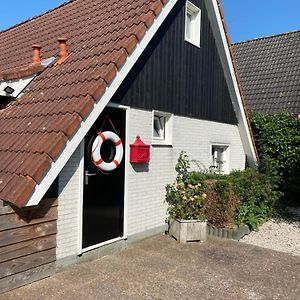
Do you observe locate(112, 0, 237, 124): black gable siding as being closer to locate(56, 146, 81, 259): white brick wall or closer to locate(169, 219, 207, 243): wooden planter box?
locate(56, 146, 81, 259): white brick wall

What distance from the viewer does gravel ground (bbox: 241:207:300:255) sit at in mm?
7670

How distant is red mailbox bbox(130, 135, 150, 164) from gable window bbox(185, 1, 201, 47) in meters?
3.38

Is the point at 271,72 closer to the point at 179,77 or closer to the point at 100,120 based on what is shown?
the point at 179,77

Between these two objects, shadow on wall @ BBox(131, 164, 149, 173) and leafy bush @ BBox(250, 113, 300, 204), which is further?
leafy bush @ BBox(250, 113, 300, 204)

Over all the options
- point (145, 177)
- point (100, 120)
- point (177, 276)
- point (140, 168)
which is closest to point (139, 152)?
point (140, 168)

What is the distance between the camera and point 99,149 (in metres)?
5.93

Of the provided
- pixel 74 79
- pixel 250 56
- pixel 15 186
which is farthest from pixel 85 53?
pixel 250 56

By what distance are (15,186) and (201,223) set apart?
4.23 meters

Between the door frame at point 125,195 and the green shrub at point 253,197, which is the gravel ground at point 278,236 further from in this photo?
the door frame at point 125,195

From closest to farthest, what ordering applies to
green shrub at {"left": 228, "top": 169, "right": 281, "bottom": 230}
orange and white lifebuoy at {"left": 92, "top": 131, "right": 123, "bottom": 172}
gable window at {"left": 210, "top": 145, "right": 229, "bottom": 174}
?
orange and white lifebuoy at {"left": 92, "top": 131, "right": 123, "bottom": 172}
green shrub at {"left": 228, "top": 169, "right": 281, "bottom": 230}
gable window at {"left": 210, "top": 145, "right": 229, "bottom": 174}

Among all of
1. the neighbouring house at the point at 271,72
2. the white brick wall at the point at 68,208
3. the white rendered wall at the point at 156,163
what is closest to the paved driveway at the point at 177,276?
the white brick wall at the point at 68,208

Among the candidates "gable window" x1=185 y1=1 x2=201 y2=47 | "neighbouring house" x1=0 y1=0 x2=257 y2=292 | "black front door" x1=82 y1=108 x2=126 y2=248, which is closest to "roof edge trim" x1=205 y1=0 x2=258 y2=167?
"neighbouring house" x1=0 y1=0 x2=257 y2=292

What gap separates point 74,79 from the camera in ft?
19.3

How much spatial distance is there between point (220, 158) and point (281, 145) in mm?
2487
